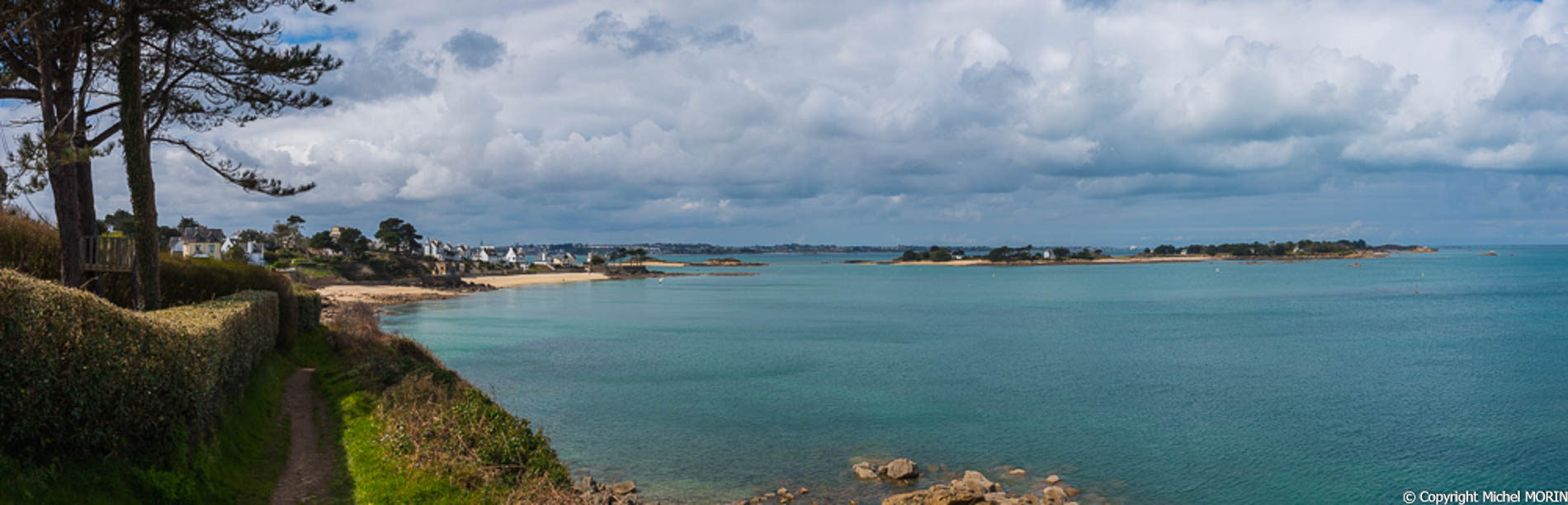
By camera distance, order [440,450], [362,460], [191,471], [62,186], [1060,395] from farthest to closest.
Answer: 1. [1060,395]
2. [62,186]
3. [362,460]
4. [440,450]
5. [191,471]

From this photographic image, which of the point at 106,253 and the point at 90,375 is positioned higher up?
the point at 106,253

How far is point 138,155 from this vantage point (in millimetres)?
19844

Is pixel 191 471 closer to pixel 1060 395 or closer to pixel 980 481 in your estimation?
pixel 980 481

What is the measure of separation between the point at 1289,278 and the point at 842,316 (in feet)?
343

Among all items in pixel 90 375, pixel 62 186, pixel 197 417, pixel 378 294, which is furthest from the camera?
pixel 378 294

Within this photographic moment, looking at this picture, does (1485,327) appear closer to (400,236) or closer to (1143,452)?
(1143,452)

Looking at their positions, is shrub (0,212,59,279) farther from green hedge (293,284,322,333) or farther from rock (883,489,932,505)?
rock (883,489,932,505)

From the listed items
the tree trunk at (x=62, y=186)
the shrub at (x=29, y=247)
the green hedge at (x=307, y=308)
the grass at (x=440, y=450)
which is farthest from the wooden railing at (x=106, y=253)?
the green hedge at (x=307, y=308)

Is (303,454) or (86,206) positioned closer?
(303,454)

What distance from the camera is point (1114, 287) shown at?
12012 cm

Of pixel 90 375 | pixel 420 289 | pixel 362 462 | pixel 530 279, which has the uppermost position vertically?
pixel 90 375

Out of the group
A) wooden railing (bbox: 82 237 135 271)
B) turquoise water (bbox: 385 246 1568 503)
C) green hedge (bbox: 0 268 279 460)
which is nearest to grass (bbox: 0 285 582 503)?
green hedge (bbox: 0 268 279 460)

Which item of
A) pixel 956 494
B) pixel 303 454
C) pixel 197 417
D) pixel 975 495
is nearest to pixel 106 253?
pixel 303 454

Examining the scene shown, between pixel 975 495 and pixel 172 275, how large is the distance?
75.3 ft
